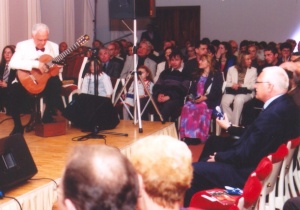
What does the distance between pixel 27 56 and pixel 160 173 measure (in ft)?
13.7

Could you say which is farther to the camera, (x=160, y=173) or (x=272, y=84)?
(x=272, y=84)

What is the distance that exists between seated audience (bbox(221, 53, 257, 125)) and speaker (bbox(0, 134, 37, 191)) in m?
4.34

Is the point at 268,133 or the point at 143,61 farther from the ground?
the point at 143,61

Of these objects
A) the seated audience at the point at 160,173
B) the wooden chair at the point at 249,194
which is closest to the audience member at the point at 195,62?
the wooden chair at the point at 249,194

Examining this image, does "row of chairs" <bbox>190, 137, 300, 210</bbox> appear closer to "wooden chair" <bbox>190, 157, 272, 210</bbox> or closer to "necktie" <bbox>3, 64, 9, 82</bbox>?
"wooden chair" <bbox>190, 157, 272, 210</bbox>

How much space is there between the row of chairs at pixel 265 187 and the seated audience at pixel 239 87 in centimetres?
325

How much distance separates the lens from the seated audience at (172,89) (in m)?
7.18

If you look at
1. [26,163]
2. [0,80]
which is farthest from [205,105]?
[26,163]

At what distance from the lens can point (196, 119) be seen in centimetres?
707

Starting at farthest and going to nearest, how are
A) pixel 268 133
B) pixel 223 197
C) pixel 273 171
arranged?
pixel 268 133
pixel 223 197
pixel 273 171

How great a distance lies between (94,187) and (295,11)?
38.9 ft

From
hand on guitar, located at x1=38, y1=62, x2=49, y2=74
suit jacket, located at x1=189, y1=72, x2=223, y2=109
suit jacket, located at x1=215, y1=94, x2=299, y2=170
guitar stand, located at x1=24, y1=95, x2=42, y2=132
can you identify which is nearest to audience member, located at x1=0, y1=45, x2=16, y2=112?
guitar stand, located at x1=24, y1=95, x2=42, y2=132

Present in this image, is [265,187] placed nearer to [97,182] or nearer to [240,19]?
[97,182]

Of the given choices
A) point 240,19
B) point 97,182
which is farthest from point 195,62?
point 97,182
